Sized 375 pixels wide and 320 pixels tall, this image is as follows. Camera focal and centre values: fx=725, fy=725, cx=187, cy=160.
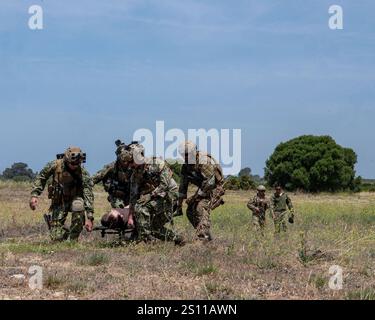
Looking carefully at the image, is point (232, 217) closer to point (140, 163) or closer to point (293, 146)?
point (140, 163)

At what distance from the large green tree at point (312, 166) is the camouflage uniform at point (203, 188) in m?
46.5

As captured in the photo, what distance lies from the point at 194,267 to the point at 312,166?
170 ft

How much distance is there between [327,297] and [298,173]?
170 feet

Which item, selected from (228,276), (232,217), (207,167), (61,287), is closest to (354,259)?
(228,276)

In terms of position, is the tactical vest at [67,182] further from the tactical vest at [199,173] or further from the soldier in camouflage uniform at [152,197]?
the tactical vest at [199,173]

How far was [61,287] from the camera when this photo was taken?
830cm

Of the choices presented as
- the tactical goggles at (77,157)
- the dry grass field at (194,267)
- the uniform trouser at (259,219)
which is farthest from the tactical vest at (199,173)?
the uniform trouser at (259,219)

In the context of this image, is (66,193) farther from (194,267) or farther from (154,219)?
(194,267)

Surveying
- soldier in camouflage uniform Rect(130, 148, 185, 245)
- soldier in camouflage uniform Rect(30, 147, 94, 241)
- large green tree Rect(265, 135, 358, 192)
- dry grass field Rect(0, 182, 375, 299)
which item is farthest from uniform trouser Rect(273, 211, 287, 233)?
large green tree Rect(265, 135, 358, 192)

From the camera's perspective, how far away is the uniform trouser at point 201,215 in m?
12.8

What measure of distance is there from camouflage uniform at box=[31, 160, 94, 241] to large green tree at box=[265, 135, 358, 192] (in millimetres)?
47364

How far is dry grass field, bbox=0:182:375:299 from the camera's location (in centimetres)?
812

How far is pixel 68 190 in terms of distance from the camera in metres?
12.8

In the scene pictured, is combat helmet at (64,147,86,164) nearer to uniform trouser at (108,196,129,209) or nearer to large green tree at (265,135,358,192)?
uniform trouser at (108,196,129,209)
